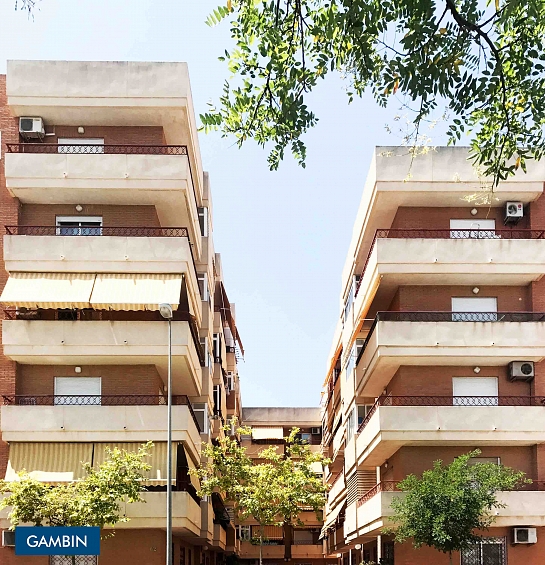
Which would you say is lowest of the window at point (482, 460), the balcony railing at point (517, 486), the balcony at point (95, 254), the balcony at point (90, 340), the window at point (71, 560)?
the window at point (71, 560)

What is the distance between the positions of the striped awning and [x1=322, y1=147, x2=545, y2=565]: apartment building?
121ft

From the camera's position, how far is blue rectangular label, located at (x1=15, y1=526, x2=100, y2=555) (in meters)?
24.7

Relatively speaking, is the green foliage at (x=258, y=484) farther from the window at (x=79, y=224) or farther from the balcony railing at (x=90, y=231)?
the window at (x=79, y=224)

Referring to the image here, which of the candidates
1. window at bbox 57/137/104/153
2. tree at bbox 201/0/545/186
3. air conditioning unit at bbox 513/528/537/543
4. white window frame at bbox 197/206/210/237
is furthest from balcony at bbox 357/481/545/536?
tree at bbox 201/0/545/186

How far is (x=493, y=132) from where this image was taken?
340 inches

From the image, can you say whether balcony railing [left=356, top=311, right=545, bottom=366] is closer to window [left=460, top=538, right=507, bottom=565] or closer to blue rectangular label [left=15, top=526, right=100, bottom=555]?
window [left=460, top=538, right=507, bottom=565]

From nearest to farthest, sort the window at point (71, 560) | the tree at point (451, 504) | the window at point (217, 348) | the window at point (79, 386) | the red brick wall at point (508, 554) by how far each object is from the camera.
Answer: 1. the tree at point (451, 504)
2. the window at point (71, 560)
3. the window at point (79, 386)
4. the red brick wall at point (508, 554)
5. the window at point (217, 348)

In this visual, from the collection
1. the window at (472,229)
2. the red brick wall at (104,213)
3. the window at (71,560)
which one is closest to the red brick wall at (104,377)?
the red brick wall at (104,213)

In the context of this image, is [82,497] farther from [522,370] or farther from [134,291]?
[522,370]

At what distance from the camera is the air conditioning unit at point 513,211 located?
32844 mm

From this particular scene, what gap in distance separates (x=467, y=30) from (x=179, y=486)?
2811cm

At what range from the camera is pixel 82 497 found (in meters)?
26.7

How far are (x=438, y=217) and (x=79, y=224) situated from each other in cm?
1252

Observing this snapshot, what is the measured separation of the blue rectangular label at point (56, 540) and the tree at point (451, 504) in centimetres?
965
